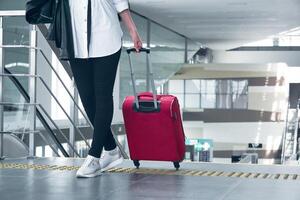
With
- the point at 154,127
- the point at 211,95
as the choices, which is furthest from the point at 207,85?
the point at 154,127

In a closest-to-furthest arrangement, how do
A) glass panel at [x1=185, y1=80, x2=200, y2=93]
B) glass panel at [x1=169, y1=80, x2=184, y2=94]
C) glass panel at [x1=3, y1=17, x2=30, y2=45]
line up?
1. glass panel at [x1=3, y1=17, x2=30, y2=45]
2. glass panel at [x1=169, y1=80, x2=184, y2=94]
3. glass panel at [x1=185, y1=80, x2=200, y2=93]

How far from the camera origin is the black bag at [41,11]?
3938 mm

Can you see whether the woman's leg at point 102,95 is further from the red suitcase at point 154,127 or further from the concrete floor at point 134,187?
the red suitcase at point 154,127

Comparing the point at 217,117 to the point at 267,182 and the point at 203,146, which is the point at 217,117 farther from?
the point at 267,182

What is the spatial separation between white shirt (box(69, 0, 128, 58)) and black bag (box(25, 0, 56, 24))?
0.84ft

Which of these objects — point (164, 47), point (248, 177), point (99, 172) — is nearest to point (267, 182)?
point (248, 177)

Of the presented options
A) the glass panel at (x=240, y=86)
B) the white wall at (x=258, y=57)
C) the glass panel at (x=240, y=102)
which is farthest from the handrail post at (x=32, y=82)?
the white wall at (x=258, y=57)

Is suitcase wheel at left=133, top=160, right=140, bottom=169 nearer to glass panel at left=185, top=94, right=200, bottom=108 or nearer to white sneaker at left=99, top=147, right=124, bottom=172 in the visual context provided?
white sneaker at left=99, top=147, right=124, bottom=172

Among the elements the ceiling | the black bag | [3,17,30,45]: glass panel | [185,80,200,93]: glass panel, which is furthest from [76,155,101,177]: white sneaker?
[185,80,200,93]: glass panel

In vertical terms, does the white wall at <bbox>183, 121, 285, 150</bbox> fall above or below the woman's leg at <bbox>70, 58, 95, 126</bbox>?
below

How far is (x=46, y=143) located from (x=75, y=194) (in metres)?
4.21

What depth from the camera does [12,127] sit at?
654 cm

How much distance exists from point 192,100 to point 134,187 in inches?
977

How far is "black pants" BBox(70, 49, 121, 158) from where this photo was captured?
3.69 metres
